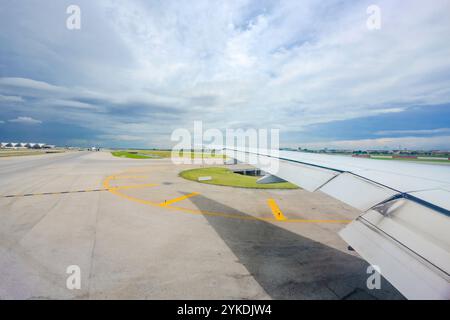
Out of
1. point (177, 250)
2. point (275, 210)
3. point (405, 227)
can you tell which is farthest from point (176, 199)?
point (405, 227)

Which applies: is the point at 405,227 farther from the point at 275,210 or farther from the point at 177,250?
the point at 275,210

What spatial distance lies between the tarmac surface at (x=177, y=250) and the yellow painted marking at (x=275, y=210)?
45 mm

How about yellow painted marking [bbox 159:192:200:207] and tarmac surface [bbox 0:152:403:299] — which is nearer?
tarmac surface [bbox 0:152:403:299]

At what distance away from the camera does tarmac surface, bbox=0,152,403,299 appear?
3.92 metres

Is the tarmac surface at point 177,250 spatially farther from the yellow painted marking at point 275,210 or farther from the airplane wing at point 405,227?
the airplane wing at point 405,227

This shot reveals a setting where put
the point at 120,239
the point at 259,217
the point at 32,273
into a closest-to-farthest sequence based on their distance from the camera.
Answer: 1. the point at 32,273
2. the point at 120,239
3. the point at 259,217

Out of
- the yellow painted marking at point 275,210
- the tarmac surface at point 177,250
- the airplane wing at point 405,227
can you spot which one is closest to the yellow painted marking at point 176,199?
the tarmac surface at point 177,250

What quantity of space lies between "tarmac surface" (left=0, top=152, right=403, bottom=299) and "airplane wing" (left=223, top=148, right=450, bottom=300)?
2.15 meters

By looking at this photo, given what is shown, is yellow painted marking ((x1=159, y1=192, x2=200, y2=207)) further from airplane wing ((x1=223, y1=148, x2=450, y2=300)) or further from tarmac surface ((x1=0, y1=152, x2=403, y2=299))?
airplane wing ((x1=223, y1=148, x2=450, y2=300))

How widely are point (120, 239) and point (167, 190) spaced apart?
6.72 metres

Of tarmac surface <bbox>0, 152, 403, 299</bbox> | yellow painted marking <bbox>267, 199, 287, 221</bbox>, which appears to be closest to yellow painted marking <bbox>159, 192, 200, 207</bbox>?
tarmac surface <bbox>0, 152, 403, 299</bbox>
